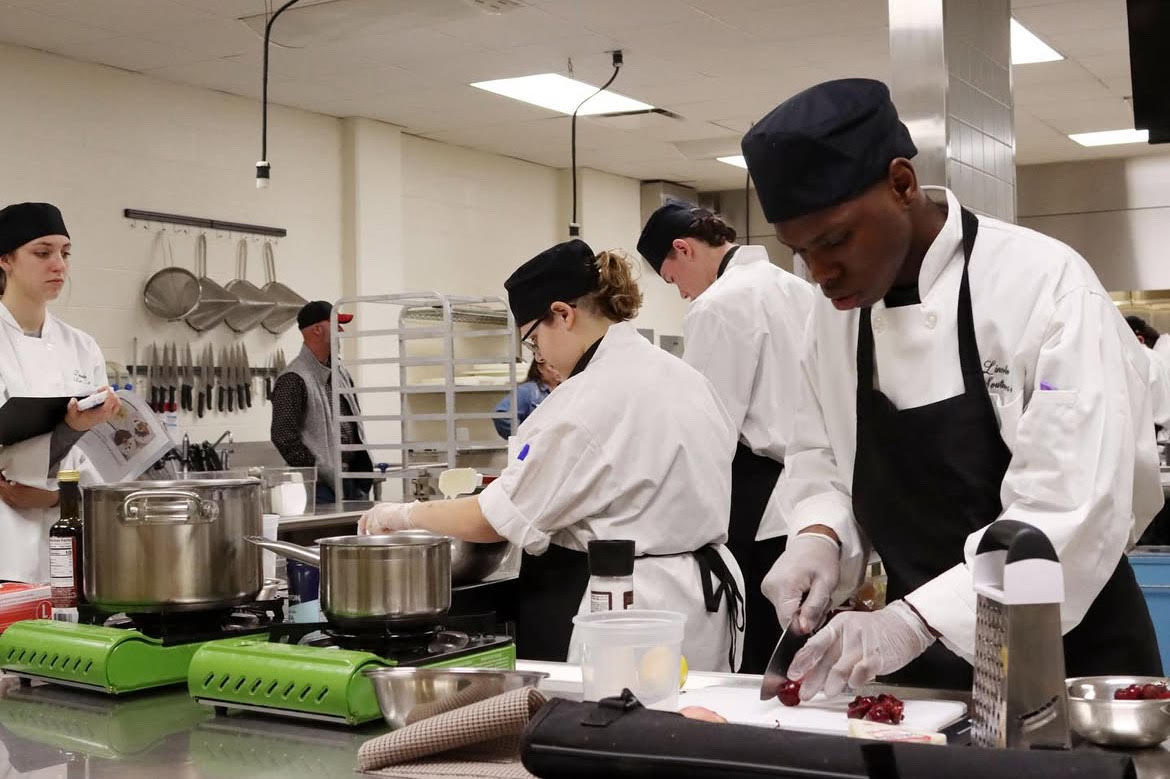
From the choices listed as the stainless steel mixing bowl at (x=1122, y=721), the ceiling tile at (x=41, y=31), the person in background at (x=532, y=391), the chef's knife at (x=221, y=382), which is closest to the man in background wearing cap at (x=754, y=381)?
the stainless steel mixing bowl at (x=1122, y=721)

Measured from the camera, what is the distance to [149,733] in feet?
5.47

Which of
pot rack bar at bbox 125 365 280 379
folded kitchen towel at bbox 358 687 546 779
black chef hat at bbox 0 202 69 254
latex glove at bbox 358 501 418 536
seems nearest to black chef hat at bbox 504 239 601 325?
latex glove at bbox 358 501 418 536

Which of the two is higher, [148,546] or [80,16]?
[80,16]

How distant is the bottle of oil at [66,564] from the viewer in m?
2.11

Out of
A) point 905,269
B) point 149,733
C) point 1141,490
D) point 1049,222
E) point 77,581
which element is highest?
point 1049,222

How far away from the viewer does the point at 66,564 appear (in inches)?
83.7

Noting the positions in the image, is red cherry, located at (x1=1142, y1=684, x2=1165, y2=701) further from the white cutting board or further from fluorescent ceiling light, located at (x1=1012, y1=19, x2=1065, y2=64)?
fluorescent ceiling light, located at (x1=1012, y1=19, x2=1065, y2=64)

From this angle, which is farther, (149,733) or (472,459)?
(472,459)

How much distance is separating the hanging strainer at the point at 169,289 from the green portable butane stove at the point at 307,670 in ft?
16.9

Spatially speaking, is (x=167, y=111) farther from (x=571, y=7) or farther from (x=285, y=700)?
(x=285, y=700)

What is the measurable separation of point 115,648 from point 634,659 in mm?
819

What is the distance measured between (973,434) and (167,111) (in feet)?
19.5

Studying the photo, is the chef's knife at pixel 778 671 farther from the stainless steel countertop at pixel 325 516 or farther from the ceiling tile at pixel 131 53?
the ceiling tile at pixel 131 53

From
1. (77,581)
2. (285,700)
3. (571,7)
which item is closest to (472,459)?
(571,7)
